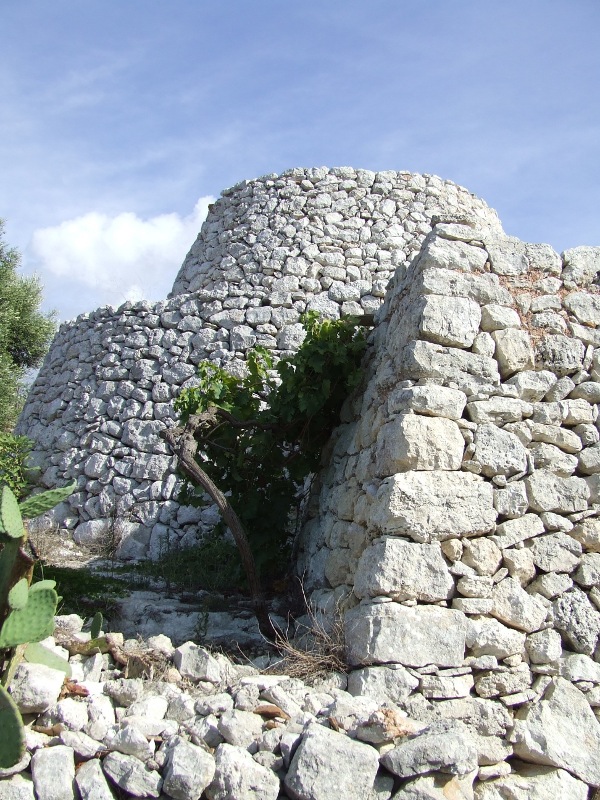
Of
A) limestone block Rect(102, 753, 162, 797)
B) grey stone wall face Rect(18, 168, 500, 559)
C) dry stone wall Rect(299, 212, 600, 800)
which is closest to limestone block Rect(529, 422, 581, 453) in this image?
dry stone wall Rect(299, 212, 600, 800)

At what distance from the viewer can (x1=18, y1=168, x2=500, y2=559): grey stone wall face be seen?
345 inches

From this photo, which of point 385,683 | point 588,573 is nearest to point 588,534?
point 588,573

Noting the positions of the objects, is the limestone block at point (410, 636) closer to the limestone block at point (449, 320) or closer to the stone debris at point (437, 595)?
the stone debris at point (437, 595)

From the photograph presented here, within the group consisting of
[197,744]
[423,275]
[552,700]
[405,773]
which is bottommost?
Answer: [197,744]

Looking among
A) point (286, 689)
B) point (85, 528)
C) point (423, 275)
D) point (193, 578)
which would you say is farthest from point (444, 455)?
point (85, 528)

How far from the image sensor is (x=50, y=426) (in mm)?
9703

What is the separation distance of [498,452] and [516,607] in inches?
35.4

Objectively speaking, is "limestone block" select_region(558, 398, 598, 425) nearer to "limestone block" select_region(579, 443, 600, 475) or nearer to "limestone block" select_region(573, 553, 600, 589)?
"limestone block" select_region(579, 443, 600, 475)

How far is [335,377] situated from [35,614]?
3.03m

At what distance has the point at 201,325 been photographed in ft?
30.7

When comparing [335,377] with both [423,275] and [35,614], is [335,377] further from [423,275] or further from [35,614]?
[35,614]

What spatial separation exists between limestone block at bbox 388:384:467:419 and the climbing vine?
47.1 inches

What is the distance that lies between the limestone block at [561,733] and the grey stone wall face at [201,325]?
Result: 4.88m

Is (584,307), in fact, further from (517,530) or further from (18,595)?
(18,595)
